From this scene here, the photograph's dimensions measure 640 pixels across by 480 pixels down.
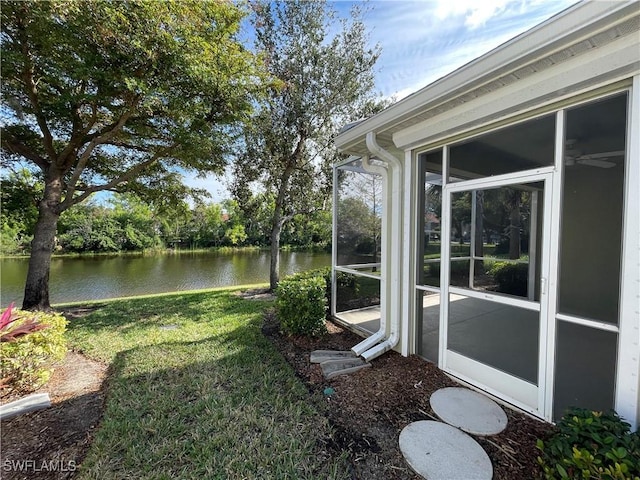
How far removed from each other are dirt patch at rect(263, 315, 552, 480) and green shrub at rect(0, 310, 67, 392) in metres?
2.59

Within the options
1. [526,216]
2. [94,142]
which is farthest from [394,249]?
[94,142]

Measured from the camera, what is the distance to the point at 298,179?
802 centimetres

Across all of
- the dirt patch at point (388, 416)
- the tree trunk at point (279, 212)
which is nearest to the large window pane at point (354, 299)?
the dirt patch at point (388, 416)

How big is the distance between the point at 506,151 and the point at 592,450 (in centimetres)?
228

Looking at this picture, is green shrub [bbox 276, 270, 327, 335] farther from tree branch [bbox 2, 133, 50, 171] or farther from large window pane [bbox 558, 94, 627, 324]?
tree branch [bbox 2, 133, 50, 171]

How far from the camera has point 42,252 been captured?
5418 millimetres

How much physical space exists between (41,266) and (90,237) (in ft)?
79.8

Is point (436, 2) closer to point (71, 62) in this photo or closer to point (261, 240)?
point (71, 62)

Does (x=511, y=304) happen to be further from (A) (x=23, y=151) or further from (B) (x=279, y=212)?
(A) (x=23, y=151)

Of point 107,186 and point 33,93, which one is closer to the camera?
point 33,93

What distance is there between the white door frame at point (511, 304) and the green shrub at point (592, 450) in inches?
26.8

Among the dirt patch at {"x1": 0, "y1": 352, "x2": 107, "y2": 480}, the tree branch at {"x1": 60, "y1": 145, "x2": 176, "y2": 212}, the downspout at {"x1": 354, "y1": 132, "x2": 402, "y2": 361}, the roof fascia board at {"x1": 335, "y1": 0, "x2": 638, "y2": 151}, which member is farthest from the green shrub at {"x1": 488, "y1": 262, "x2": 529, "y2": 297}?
the tree branch at {"x1": 60, "y1": 145, "x2": 176, "y2": 212}

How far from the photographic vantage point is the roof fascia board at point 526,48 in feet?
5.06

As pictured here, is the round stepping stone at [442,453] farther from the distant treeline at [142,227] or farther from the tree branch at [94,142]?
the distant treeline at [142,227]
